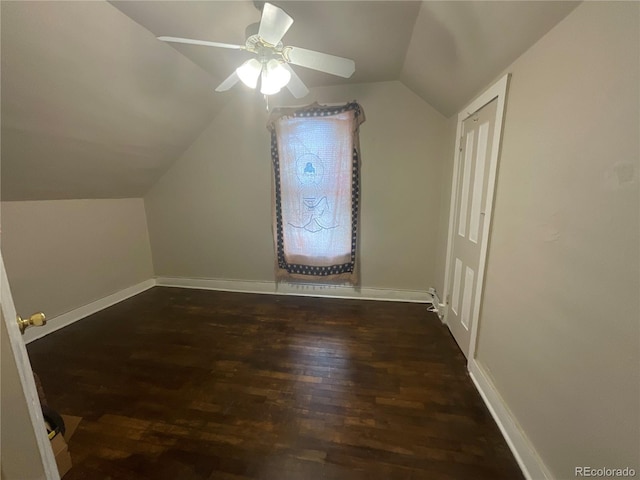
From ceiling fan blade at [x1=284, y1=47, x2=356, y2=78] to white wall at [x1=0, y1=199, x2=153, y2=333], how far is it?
2.79 metres

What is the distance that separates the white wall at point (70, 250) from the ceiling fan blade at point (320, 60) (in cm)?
279

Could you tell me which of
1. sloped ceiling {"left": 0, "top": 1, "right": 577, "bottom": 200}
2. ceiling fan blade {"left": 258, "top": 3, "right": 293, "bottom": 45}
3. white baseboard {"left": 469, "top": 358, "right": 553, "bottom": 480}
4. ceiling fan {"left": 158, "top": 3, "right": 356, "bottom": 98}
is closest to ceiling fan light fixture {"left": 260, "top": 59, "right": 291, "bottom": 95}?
ceiling fan {"left": 158, "top": 3, "right": 356, "bottom": 98}

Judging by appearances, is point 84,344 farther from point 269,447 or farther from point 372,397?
point 372,397

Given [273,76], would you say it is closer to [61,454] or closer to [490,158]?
[490,158]

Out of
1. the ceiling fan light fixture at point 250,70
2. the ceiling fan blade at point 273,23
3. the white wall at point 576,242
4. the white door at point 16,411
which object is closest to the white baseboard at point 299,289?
the white wall at point 576,242

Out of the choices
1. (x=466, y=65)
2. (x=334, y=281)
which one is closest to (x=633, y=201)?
(x=466, y=65)

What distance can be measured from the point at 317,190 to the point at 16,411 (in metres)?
2.70

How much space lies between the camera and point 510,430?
4.62ft

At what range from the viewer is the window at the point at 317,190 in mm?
2887

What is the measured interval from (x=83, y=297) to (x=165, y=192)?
1.52 m

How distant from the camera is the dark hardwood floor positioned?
1.34 metres

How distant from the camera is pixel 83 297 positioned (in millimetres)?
2883

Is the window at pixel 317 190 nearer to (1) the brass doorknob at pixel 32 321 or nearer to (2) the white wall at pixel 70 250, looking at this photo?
(2) the white wall at pixel 70 250

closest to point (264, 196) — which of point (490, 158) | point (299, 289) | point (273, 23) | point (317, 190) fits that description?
point (317, 190)
